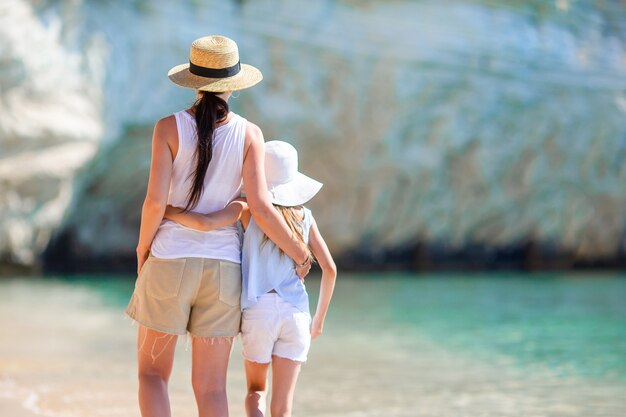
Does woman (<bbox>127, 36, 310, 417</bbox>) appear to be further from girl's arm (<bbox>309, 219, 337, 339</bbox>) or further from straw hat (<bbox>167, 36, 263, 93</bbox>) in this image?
girl's arm (<bbox>309, 219, 337, 339</bbox>)

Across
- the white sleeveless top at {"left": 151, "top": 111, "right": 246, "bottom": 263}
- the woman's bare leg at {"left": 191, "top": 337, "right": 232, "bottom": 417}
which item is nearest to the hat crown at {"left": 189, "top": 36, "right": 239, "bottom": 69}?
the white sleeveless top at {"left": 151, "top": 111, "right": 246, "bottom": 263}

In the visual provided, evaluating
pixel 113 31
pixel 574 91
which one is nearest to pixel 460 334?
pixel 113 31

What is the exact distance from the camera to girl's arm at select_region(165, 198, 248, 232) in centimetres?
281

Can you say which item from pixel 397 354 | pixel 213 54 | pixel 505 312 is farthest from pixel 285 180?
pixel 505 312

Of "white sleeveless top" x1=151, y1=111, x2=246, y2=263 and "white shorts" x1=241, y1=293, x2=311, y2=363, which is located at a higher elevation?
"white sleeveless top" x1=151, y1=111, x2=246, y2=263

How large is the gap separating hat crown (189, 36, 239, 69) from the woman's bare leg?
78cm

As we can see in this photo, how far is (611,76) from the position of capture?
1406cm

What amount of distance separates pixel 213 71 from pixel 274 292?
65 cm

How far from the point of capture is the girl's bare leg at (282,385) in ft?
9.50

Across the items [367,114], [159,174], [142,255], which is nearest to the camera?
[159,174]

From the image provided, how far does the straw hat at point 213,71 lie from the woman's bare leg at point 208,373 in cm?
71

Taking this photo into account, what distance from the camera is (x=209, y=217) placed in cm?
282

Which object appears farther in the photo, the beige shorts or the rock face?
the rock face

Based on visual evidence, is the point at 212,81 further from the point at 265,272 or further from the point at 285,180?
the point at 265,272
